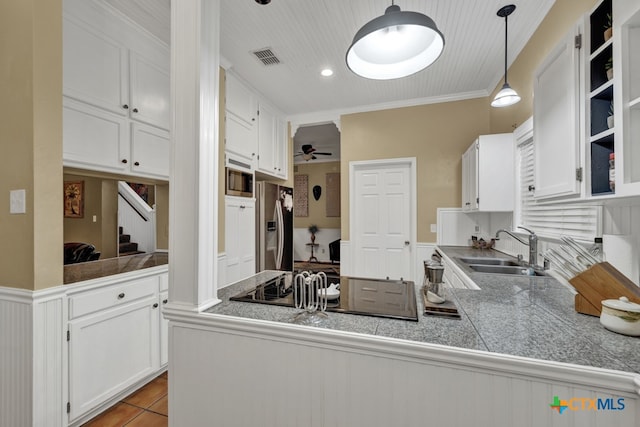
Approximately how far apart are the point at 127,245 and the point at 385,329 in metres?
2.56

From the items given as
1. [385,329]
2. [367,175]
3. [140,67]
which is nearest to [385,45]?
[385,329]

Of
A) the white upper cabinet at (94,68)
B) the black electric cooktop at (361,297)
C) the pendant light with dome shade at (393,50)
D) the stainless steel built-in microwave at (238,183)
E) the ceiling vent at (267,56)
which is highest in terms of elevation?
the ceiling vent at (267,56)

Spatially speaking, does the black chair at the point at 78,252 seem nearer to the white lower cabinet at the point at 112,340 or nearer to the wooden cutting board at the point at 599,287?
the white lower cabinet at the point at 112,340

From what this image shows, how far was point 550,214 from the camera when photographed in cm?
205

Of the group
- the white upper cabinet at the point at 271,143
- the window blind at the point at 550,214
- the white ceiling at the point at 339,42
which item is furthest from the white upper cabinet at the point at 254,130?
the window blind at the point at 550,214

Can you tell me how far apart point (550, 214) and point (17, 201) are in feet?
11.3

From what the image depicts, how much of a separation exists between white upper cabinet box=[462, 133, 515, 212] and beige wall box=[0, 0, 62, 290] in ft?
10.9

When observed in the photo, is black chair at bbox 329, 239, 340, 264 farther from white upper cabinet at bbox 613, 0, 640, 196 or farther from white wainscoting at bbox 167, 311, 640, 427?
white upper cabinet at bbox 613, 0, 640, 196

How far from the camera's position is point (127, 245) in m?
Answer: 2.53

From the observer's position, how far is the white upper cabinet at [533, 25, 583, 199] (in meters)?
1.21

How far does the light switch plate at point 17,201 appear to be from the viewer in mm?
1461

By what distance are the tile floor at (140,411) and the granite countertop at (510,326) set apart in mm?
1110

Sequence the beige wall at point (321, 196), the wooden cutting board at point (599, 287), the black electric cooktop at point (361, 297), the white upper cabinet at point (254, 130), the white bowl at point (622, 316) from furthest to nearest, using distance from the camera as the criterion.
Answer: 1. the beige wall at point (321, 196)
2. the white upper cabinet at point (254, 130)
3. the black electric cooktop at point (361, 297)
4. the wooden cutting board at point (599, 287)
5. the white bowl at point (622, 316)

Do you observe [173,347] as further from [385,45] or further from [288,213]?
[288,213]
